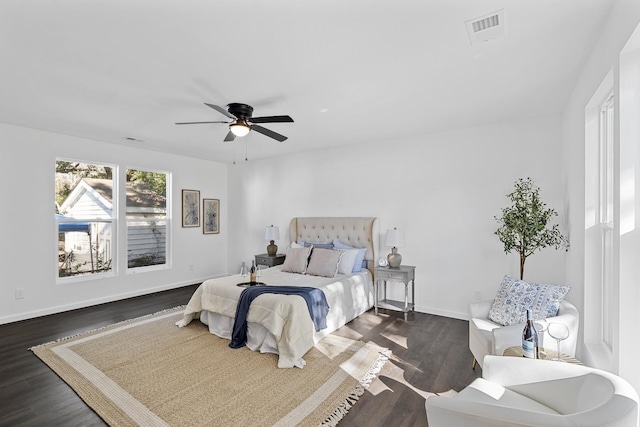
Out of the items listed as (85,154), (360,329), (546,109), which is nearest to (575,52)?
(546,109)

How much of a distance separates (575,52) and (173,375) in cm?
416

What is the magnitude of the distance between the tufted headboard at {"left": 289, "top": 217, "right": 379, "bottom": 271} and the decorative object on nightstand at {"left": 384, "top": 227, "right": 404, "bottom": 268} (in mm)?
367

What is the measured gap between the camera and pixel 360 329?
3963mm

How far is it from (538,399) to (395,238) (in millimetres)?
2856

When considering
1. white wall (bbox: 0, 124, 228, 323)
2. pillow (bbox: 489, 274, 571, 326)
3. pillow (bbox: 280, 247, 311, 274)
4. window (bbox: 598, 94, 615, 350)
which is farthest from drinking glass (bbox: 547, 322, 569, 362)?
white wall (bbox: 0, 124, 228, 323)

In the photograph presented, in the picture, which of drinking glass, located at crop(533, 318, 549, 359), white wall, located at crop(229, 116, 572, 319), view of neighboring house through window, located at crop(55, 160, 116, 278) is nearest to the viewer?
drinking glass, located at crop(533, 318, 549, 359)

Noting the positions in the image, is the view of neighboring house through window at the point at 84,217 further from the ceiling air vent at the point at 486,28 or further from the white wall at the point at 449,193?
the ceiling air vent at the point at 486,28

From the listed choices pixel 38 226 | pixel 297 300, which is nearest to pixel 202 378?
pixel 297 300

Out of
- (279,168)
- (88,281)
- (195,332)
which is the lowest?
(195,332)

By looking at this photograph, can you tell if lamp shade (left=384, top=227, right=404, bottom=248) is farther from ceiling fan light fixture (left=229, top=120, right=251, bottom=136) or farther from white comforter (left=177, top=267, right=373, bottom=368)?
ceiling fan light fixture (left=229, top=120, right=251, bottom=136)

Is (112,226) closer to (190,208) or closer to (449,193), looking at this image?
(190,208)

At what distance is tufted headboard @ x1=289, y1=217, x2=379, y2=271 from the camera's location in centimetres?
492

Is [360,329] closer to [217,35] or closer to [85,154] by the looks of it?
[217,35]

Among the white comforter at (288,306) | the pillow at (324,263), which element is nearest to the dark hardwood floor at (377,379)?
the white comforter at (288,306)
